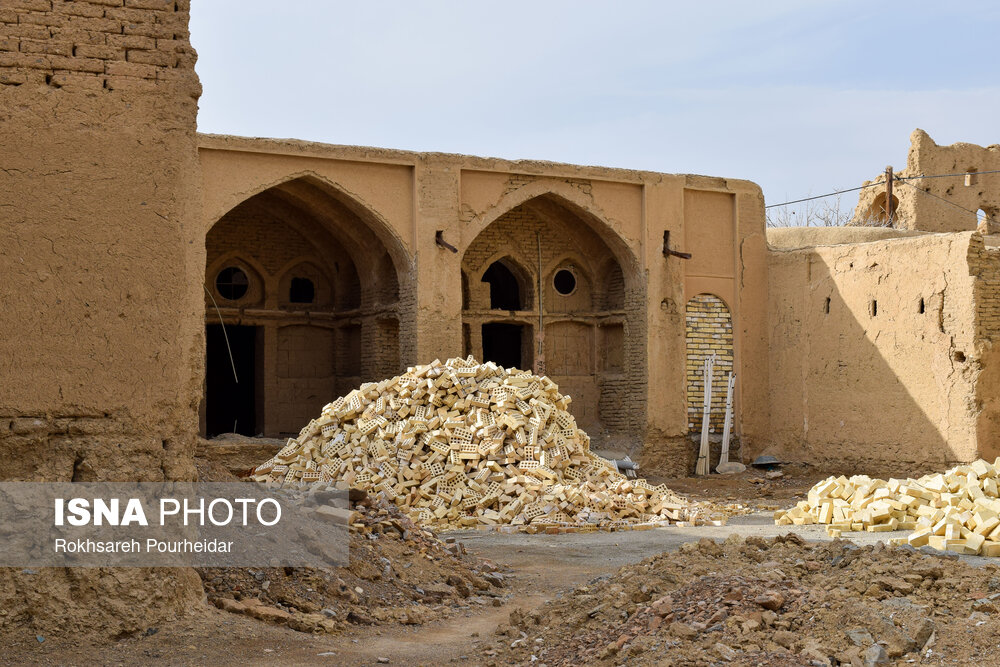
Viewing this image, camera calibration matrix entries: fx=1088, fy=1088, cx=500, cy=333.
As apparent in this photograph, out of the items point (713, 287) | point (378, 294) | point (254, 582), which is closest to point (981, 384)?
point (713, 287)

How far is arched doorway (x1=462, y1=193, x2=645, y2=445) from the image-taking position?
59.4 ft

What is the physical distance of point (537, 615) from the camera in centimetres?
638

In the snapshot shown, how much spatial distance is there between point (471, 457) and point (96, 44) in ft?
23.1

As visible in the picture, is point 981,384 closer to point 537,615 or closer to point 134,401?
point 537,615

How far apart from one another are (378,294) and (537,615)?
1184cm

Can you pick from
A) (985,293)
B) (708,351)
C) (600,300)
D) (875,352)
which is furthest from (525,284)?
(985,293)

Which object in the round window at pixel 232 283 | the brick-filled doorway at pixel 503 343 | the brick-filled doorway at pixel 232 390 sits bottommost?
the brick-filled doorway at pixel 232 390

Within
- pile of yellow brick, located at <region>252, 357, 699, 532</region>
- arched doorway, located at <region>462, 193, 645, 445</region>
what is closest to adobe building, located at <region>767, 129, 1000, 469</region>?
arched doorway, located at <region>462, 193, 645, 445</region>

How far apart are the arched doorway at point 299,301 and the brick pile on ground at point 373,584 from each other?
9140 millimetres

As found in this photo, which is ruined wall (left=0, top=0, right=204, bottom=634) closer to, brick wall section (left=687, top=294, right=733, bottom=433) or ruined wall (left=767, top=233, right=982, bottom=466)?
ruined wall (left=767, top=233, right=982, bottom=466)

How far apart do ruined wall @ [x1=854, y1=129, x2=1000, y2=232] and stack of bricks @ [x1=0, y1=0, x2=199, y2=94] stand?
2240cm

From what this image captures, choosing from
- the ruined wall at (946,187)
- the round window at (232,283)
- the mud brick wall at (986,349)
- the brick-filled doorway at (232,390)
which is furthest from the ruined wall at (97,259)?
the ruined wall at (946,187)

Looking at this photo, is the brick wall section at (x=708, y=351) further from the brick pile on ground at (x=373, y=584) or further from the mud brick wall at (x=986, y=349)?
the brick pile on ground at (x=373, y=584)

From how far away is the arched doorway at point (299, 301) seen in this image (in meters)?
17.8
